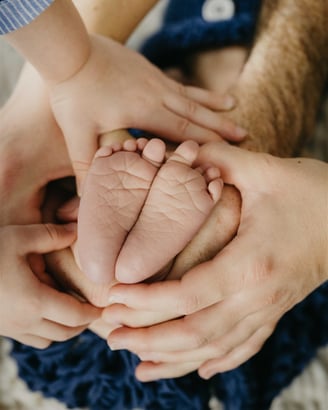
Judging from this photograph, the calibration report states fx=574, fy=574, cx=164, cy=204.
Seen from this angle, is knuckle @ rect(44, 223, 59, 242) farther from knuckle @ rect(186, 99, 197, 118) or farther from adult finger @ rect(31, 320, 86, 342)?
knuckle @ rect(186, 99, 197, 118)

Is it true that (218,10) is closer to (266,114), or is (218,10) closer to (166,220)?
(266,114)

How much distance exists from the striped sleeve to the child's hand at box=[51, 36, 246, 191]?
147 mm

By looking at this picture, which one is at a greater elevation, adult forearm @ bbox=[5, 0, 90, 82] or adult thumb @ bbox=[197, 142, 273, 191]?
adult forearm @ bbox=[5, 0, 90, 82]

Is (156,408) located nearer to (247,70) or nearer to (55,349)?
(55,349)

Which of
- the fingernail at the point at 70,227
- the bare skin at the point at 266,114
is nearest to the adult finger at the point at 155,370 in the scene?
the bare skin at the point at 266,114

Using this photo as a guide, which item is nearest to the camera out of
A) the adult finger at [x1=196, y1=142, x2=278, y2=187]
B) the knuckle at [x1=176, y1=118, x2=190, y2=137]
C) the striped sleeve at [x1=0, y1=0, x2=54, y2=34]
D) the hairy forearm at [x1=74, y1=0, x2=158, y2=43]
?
the striped sleeve at [x1=0, y1=0, x2=54, y2=34]

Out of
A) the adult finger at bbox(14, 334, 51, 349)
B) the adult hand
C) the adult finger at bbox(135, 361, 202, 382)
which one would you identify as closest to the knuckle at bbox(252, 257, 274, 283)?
the adult hand

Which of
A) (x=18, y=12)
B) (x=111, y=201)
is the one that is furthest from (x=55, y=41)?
(x=111, y=201)

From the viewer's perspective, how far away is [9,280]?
69cm

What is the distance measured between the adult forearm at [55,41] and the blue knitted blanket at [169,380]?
42 centimetres

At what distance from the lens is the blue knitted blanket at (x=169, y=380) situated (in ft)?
2.83

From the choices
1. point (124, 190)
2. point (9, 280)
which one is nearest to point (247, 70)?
point (124, 190)

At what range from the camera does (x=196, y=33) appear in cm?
100

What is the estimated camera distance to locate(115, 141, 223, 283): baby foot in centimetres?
62
